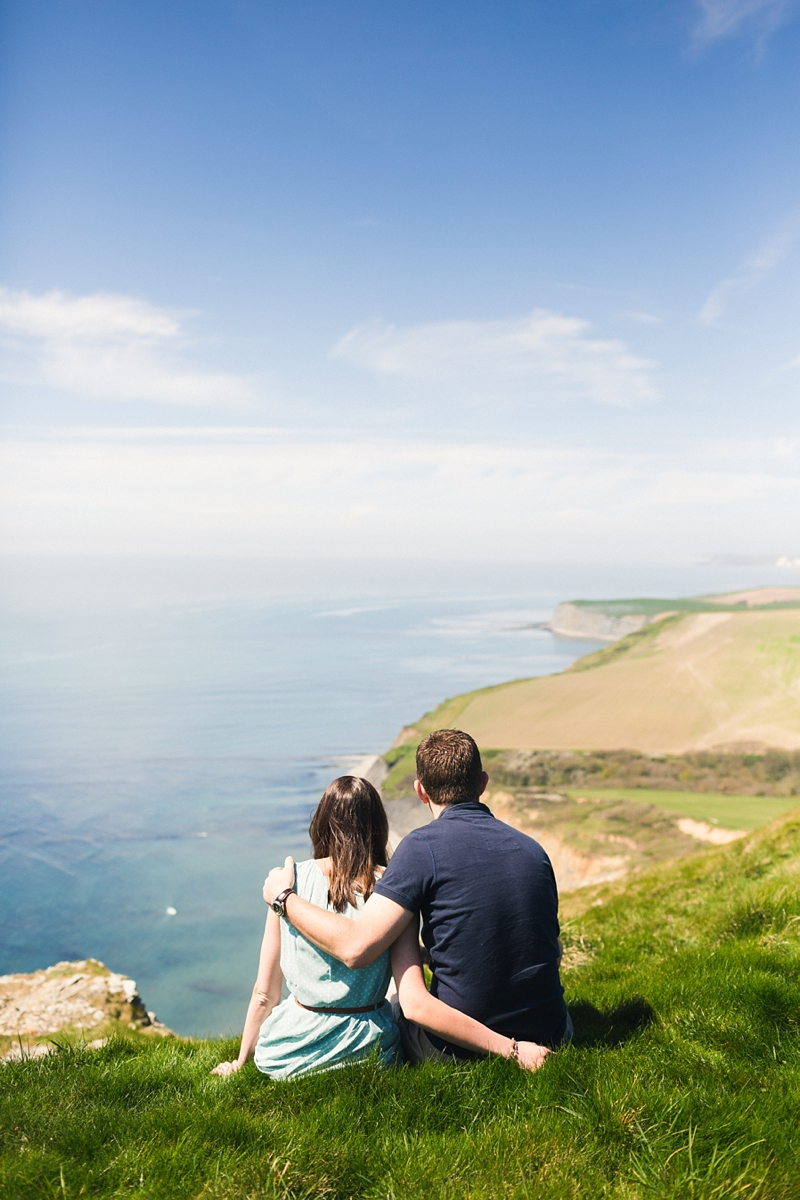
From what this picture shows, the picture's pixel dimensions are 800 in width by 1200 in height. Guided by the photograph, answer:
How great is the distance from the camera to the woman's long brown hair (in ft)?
13.8

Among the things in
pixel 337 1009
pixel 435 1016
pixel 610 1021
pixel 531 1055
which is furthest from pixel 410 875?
pixel 610 1021

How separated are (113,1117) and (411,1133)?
5.19 feet

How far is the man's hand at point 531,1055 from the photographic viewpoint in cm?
403

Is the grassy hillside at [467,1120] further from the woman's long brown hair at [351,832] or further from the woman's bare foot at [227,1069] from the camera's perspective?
the woman's long brown hair at [351,832]

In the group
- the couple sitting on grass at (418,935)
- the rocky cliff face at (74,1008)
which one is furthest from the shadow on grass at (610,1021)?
the rocky cliff face at (74,1008)

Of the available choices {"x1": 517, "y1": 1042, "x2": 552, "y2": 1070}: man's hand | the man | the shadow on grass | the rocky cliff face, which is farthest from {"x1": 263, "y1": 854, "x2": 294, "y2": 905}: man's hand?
the rocky cliff face

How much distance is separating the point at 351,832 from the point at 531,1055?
163 cm

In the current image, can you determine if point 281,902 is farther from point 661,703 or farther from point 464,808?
point 661,703

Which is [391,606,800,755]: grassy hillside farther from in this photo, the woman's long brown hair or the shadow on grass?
the woman's long brown hair

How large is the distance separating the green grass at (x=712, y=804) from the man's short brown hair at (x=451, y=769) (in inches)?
3341

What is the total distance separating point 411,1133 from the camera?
3484 mm

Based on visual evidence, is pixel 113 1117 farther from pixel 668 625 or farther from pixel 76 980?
pixel 668 625

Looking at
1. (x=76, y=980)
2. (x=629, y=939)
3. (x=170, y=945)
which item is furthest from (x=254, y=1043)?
(x=170, y=945)

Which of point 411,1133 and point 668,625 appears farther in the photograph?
point 668,625
